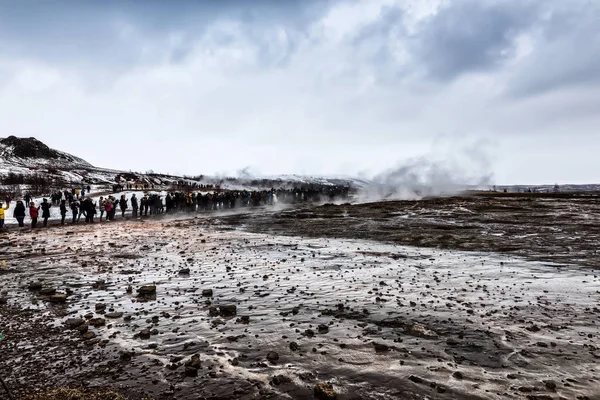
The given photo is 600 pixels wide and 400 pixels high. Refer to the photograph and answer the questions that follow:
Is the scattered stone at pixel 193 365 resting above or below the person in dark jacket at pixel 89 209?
below

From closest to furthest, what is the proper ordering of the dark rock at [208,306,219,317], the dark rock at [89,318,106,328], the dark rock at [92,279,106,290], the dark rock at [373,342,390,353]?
the dark rock at [373,342,390,353] < the dark rock at [89,318,106,328] < the dark rock at [208,306,219,317] < the dark rock at [92,279,106,290]

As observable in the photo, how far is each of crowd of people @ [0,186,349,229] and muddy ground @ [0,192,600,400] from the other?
12.8 meters

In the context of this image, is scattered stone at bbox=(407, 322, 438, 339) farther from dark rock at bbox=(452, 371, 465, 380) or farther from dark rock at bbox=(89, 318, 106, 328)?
dark rock at bbox=(89, 318, 106, 328)

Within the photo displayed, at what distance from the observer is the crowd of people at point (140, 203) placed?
1275 inches

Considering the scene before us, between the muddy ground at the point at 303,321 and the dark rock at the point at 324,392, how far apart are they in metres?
0.03

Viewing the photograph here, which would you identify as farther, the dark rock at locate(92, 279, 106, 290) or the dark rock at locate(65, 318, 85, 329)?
the dark rock at locate(92, 279, 106, 290)

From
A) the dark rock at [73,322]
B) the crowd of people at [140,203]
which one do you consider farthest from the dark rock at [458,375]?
the crowd of people at [140,203]

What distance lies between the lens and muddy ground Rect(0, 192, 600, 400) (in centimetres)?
627

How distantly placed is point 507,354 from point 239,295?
7.18m

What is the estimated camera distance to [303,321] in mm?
9195

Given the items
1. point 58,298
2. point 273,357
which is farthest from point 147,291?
point 273,357

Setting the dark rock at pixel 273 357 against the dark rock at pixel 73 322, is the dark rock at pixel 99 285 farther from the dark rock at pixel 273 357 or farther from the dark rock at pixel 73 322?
the dark rock at pixel 273 357

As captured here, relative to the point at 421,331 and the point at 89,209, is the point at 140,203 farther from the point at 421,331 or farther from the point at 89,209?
the point at 421,331

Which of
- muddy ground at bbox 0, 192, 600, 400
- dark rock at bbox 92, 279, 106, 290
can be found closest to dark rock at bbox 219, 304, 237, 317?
muddy ground at bbox 0, 192, 600, 400
